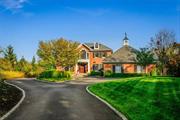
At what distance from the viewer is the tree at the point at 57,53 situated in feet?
234

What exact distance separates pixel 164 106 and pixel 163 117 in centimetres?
255

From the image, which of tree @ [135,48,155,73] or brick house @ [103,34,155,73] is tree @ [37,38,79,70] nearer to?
brick house @ [103,34,155,73]

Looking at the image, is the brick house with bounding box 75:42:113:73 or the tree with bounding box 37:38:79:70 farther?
the brick house with bounding box 75:42:113:73

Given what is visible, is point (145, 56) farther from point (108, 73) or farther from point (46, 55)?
point (46, 55)

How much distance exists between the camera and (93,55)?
79938 millimetres

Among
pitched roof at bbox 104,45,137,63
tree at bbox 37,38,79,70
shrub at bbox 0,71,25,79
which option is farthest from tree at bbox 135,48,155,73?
shrub at bbox 0,71,25,79

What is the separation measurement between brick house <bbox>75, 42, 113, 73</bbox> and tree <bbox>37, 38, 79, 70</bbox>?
22.8ft

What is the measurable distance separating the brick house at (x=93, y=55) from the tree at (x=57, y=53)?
695cm

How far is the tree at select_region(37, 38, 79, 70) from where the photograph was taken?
234 ft

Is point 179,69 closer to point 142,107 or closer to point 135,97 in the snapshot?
point 135,97

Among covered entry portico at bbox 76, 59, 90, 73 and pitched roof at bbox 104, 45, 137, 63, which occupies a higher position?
pitched roof at bbox 104, 45, 137, 63

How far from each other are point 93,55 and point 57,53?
1160 centimetres

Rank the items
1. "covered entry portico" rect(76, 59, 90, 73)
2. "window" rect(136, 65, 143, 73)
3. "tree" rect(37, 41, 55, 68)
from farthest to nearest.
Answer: "covered entry portico" rect(76, 59, 90, 73)
"tree" rect(37, 41, 55, 68)
"window" rect(136, 65, 143, 73)

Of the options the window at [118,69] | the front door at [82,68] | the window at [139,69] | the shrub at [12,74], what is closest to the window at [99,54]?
the front door at [82,68]
